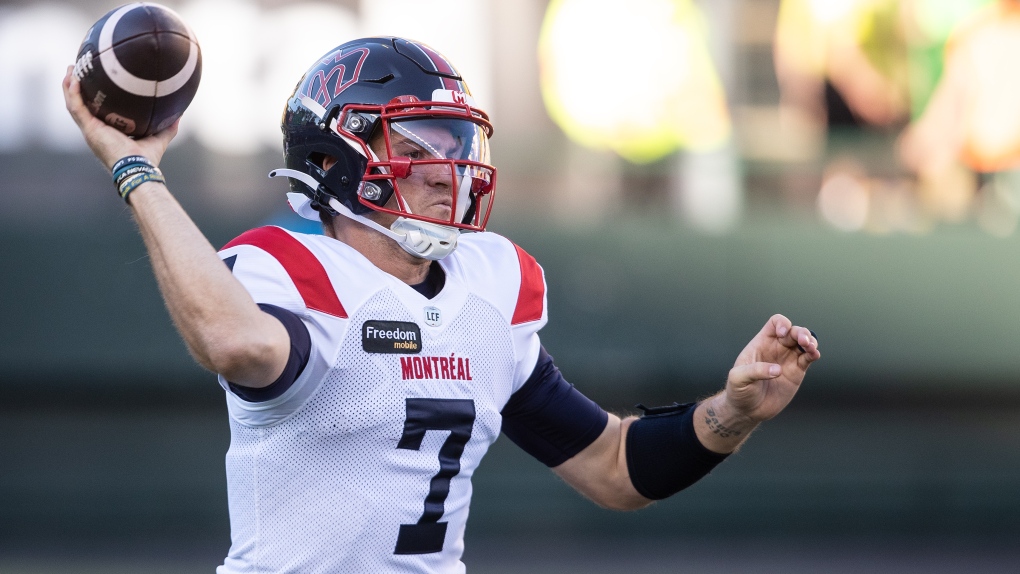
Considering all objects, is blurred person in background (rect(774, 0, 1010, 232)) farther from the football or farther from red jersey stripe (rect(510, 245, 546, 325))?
the football

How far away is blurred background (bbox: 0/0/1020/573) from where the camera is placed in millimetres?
7266

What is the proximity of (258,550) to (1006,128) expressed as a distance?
655 cm

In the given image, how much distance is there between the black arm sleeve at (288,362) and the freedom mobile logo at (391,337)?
142 mm

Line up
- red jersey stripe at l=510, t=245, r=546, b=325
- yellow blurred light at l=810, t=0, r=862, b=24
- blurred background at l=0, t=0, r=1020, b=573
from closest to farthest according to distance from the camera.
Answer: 1. red jersey stripe at l=510, t=245, r=546, b=325
2. blurred background at l=0, t=0, r=1020, b=573
3. yellow blurred light at l=810, t=0, r=862, b=24

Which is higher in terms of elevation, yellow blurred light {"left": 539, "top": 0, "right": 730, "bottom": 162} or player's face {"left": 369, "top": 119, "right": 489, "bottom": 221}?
yellow blurred light {"left": 539, "top": 0, "right": 730, "bottom": 162}

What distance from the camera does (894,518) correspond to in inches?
295

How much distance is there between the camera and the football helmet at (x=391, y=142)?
2449 mm

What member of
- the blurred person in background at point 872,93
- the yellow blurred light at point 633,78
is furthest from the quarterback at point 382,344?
the blurred person in background at point 872,93

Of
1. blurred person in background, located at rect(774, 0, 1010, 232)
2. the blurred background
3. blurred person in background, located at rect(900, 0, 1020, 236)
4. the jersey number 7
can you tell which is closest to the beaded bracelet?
the jersey number 7

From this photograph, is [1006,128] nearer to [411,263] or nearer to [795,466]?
[795,466]

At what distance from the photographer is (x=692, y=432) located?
2701 mm

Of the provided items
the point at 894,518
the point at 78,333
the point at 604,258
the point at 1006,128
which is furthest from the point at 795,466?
the point at 78,333

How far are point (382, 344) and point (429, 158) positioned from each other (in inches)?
17.5

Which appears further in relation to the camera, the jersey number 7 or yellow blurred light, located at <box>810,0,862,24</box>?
yellow blurred light, located at <box>810,0,862,24</box>
